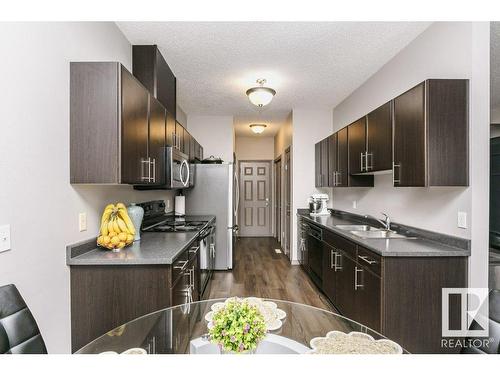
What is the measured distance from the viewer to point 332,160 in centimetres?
404

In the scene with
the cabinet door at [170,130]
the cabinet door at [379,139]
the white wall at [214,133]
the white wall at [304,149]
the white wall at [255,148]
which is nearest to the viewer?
the cabinet door at [379,139]

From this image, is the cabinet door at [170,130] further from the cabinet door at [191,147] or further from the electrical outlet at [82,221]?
the electrical outlet at [82,221]

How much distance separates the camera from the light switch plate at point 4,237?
1234mm

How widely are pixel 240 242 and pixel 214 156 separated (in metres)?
2.57

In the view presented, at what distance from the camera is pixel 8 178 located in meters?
1.29

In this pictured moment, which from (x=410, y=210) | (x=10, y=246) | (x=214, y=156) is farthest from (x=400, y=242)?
(x=214, y=156)

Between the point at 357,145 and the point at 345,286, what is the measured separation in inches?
59.2

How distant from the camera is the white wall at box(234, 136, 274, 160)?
780cm

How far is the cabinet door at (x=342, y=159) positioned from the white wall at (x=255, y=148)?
13.5ft

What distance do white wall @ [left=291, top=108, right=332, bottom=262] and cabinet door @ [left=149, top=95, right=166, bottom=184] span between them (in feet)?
9.31

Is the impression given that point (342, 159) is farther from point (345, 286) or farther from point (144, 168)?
point (144, 168)

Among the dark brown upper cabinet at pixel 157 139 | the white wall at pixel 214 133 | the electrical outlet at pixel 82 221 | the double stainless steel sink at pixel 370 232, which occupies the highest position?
the white wall at pixel 214 133

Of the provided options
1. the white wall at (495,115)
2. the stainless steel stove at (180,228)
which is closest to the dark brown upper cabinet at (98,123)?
the stainless steel stove at (180,228)
